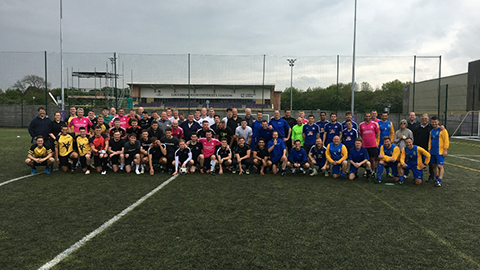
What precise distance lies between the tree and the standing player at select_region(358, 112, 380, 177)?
2086 cm

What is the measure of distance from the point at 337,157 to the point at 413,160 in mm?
1639

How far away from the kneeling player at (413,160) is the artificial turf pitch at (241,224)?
292 millimetres

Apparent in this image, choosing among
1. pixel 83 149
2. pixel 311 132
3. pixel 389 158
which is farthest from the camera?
pixel 311 132

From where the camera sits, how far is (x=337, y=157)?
739 centimetres

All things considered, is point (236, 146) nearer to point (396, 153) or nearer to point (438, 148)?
point (396, 153)

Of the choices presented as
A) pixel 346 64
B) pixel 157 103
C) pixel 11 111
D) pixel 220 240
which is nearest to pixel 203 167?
pixel 220 240

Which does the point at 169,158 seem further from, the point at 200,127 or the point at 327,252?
the point at 327,252

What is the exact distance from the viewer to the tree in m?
20.6

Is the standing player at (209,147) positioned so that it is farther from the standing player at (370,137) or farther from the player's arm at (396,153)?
the player's arm at (396,153)

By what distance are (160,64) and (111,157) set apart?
1334 cm

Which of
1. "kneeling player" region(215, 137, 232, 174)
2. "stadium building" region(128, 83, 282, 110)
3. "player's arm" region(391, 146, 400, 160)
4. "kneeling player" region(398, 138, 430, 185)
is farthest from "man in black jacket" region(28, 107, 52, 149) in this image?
"stadium building" region(128, 83, 282, 110)

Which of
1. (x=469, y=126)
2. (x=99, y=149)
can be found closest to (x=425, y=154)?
(x=99, y=149)

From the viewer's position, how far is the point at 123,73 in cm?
2003

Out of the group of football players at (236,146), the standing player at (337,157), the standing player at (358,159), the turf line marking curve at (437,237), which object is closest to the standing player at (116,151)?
the group of football players at (236,146)
